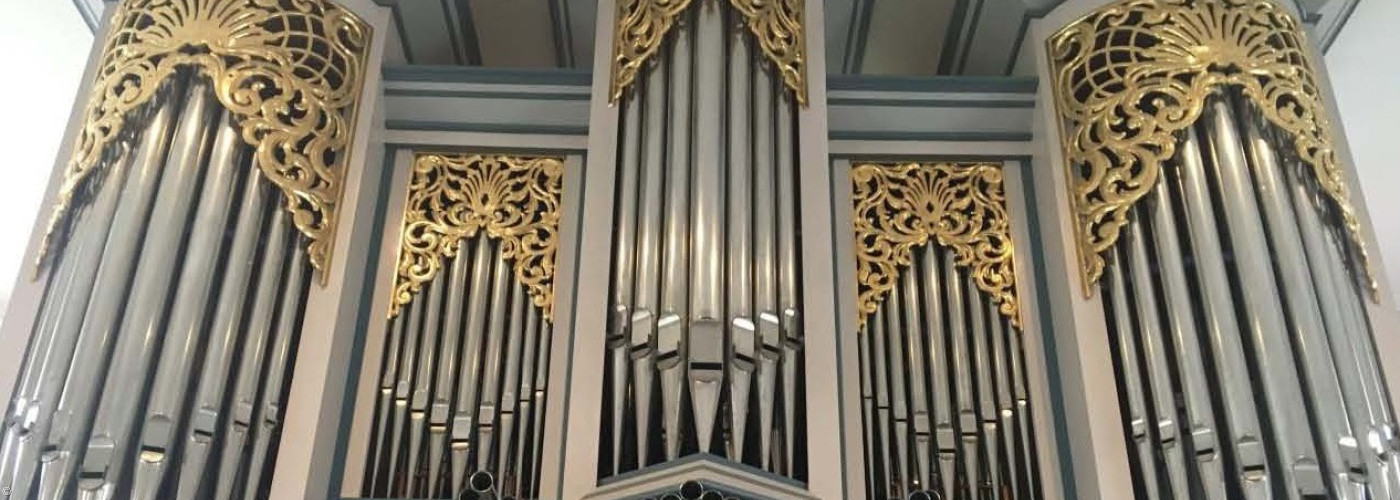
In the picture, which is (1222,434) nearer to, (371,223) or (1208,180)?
(1208,180)

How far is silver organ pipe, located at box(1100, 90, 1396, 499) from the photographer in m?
2.89

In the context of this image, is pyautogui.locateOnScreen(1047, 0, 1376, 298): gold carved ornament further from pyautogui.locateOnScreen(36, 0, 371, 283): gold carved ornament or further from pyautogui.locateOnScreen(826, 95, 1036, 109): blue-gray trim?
pyautogui.locateOnScreen(36, 0, 371, 283): gold carved ornament

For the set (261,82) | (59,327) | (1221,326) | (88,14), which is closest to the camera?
(59,327)

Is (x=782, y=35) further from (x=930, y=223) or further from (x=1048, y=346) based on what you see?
(x=1048, y=346)

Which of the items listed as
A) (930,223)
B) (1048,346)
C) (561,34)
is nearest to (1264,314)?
(1048,346)

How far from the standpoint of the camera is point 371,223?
368cm

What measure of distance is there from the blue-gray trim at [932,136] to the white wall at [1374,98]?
1.35 metres

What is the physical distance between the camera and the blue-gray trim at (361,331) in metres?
3.29

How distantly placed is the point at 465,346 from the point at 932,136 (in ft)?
4.94

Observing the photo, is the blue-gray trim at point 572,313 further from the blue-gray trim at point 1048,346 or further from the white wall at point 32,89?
the white wall at point 32,89

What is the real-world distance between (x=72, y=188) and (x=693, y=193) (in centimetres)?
153

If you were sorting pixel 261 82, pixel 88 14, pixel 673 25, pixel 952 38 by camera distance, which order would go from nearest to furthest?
1. pixel 261 82
2. pixel 673 25
3. pixel 88 14
4. pixel 952 38

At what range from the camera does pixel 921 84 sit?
12.7 feet

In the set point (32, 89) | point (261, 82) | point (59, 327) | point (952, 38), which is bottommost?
point (59, 327)
